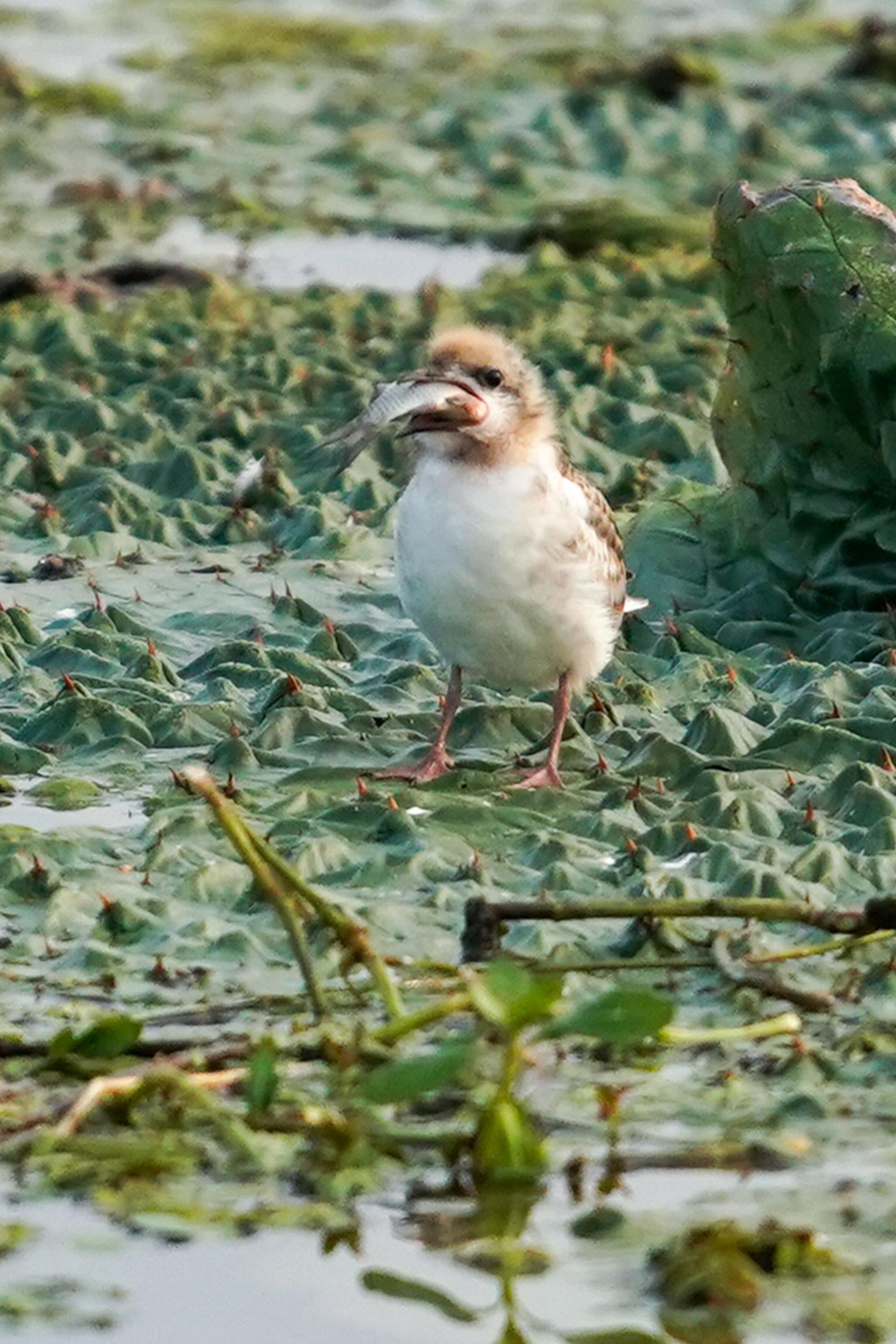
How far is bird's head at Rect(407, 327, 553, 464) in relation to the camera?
8062mm

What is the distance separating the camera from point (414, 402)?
8.04 metres

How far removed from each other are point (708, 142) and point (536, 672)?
984 centimetres

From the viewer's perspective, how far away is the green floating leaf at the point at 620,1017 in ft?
18.1

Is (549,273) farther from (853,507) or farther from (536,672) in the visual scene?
(536,672)

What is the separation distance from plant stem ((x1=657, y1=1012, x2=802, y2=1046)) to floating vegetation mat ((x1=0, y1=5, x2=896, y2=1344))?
0.06 ft

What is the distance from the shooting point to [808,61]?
20469mm

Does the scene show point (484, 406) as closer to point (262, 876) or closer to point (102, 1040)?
point (262, 876)

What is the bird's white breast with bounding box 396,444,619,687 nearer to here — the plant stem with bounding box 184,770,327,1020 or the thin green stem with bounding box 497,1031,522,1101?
the plant stem with bounding box 184,770,327,1020

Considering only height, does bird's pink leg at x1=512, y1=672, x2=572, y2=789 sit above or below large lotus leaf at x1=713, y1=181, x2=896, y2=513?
below

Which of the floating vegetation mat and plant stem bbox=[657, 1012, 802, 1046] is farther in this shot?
plant stem bbox=[657, 1012, 802, 1046]

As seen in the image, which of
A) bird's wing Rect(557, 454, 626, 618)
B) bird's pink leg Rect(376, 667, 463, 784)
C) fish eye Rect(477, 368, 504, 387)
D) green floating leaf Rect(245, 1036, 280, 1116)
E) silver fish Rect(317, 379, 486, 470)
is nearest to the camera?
green floating leaf Rect(245, 1036, 280, 1116)

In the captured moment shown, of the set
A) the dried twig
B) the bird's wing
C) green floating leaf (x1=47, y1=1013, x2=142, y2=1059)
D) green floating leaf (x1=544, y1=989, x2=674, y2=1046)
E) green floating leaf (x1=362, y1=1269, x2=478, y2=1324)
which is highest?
green floating leaf (x1=544, y1=989, x2=674, y2=1046)

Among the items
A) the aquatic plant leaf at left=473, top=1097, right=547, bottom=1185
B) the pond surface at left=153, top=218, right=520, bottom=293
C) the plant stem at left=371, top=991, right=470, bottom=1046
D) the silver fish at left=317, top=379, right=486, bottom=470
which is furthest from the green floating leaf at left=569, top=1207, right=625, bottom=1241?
the pond surface at left=153, top=218, right=520, bottom=293

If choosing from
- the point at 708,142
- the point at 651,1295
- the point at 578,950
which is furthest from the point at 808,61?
the point at 651,1295
